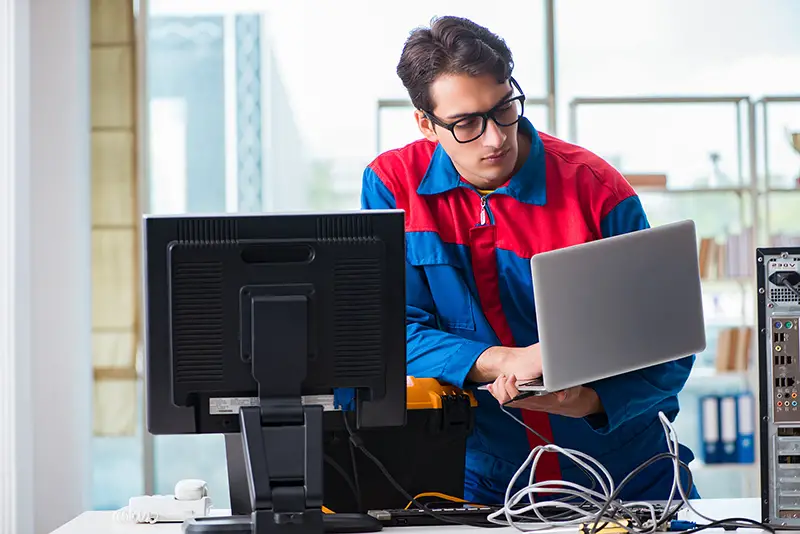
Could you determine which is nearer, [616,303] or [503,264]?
[616,303]

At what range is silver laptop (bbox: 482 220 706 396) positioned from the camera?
4.67 feet

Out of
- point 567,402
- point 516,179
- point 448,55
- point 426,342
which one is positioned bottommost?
point 567,402

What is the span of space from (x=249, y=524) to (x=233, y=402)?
7.5 inches

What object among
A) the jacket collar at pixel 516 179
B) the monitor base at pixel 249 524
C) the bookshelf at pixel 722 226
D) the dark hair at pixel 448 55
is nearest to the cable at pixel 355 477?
the monitor base at pixel 249 524

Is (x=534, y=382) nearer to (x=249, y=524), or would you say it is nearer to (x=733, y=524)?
(x=733, y=524)

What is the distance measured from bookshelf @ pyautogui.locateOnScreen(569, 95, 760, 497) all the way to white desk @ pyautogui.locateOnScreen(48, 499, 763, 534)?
2595 mm

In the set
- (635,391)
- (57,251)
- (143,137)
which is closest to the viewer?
(635,391)

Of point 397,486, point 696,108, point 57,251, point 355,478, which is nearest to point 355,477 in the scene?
point 355,478

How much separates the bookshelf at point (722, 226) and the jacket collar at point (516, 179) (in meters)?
2.28

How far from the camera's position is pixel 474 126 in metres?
1.89

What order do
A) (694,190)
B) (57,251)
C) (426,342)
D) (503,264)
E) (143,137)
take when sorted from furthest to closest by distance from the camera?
(143,137) → (694,190) → (57,251) → (503,264) → (426,342)

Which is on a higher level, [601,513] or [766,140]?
[766,140]

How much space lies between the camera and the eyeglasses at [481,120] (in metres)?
1.88

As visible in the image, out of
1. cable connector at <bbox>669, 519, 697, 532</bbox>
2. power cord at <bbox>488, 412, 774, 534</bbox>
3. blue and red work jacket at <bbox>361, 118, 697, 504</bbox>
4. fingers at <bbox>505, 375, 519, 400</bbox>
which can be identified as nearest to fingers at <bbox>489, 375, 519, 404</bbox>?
fingers at <bbox>505, 375, 519, 400</bbox>
